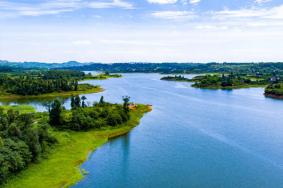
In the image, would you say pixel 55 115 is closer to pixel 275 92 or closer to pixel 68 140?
pixel 68 140

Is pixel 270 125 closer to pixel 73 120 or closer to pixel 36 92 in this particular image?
pixel 73 120

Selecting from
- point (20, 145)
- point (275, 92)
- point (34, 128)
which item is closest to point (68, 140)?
point (34, 128)

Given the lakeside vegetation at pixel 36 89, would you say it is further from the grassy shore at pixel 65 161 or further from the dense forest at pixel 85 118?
the grassy shore at pixel 65 161

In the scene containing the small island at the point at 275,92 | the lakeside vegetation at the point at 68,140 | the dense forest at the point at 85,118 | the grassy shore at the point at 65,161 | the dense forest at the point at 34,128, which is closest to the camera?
the grassy shore at the point at 65,161

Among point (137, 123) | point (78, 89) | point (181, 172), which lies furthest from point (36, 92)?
point (181, 172)

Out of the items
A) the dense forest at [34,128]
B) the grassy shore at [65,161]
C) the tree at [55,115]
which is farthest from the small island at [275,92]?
the tree at [55,115]

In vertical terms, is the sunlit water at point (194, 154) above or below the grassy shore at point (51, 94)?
below

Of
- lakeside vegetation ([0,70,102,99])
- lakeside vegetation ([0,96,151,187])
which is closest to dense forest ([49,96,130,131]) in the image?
lakeside vegetation ([0,96,151,187])
